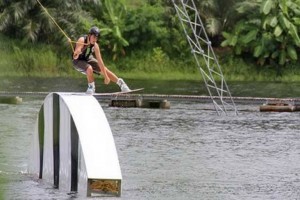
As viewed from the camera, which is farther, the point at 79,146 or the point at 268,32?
the point at 268,32

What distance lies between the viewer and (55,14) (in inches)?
2351

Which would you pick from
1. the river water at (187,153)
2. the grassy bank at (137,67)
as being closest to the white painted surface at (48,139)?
the river water at (187,153)

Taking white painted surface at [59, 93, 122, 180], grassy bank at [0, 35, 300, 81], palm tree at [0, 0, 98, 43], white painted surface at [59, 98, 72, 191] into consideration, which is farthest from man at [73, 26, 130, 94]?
grassy bank at [0, 35, 300, 81]

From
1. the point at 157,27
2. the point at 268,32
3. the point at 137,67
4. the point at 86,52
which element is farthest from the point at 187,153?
the point at 157,27

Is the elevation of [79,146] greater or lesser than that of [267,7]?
lesser

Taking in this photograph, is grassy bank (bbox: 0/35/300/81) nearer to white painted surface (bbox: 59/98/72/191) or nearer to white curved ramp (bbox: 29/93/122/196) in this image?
white curved ramp (bbox: 29/93/122/196)

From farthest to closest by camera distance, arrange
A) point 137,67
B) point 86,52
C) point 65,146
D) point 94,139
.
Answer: point 137,67
point 86,52
point 65,146
point 94,139

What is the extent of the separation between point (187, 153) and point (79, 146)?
11.6 m

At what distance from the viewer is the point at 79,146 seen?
19.2 m

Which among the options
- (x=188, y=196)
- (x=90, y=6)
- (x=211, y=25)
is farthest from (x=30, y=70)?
(x=188, y=196)

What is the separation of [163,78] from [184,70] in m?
1.56

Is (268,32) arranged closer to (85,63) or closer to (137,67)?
(137,67)

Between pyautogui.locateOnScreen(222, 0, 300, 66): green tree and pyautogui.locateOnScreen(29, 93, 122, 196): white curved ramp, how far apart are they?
3828cm

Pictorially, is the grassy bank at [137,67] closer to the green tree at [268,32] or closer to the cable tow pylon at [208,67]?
the green tree at [268,32]
